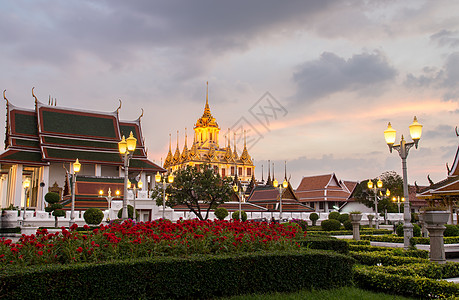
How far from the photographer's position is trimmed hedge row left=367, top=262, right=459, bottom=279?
880 centimetres

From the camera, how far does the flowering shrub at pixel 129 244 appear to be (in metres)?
7.21

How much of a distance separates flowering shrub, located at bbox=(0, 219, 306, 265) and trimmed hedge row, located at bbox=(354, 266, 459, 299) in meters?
1.66

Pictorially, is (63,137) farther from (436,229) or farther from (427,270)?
(427,270)

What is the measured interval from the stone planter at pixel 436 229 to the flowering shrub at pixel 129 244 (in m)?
3.43

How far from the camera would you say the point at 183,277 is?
279 inches

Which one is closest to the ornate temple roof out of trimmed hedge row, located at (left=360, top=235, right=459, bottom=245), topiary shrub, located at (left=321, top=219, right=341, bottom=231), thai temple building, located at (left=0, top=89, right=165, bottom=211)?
thai temple building, located at (left=0, top=89, right=165, bottom=211)

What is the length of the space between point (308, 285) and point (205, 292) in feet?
7.16

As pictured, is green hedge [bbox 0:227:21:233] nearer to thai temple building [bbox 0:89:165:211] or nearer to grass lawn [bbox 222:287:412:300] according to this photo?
thai temple building [bbox 0:89:165:211]

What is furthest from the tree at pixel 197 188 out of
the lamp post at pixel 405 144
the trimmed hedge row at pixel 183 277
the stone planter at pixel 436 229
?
the trimmed hedge row at pixel 183 277

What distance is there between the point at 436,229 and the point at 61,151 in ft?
133

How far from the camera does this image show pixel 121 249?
796 centimetres

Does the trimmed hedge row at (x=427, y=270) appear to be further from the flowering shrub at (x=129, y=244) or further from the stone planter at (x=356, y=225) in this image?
the stone planter at (x=356, y=225)

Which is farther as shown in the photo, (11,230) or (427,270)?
(11,230)

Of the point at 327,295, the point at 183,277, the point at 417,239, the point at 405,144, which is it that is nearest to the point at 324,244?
the point at 327,295
